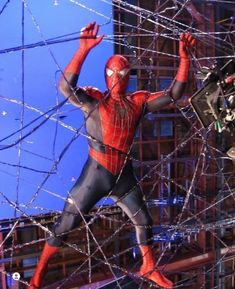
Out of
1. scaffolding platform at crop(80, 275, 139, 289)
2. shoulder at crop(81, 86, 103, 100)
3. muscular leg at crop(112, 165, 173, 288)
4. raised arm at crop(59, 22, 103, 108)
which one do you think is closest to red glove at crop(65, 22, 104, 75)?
raised arm at crop(59, 22, 103, 108)

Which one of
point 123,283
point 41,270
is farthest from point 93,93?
point 123,283

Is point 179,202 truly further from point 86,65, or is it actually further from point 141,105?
point 141,105

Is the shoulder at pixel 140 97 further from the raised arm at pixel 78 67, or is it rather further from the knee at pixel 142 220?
the knee at pixel 142 220

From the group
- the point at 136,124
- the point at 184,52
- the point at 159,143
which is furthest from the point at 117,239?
the point at 184,52

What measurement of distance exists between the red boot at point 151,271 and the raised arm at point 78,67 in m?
0.66

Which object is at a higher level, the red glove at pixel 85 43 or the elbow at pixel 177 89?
the red glove at pixel 85 43

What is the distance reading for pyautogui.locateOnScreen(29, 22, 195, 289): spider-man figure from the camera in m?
1.44

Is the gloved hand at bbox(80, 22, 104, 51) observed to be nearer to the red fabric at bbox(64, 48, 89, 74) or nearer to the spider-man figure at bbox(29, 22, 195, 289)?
the red fabric at bbox(64, 48, 89, 74)

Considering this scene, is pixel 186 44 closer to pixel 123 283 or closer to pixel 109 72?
pixel 109 72

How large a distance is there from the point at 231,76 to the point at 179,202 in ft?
6.36

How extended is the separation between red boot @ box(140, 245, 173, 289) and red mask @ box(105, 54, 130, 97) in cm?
65

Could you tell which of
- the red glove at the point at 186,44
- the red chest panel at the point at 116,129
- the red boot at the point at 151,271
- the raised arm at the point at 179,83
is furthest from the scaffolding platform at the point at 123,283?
the red glove at the point at 186,44

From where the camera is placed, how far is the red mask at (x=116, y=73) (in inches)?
56.4

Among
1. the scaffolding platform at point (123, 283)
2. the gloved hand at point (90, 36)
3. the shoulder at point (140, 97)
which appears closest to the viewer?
the gloved hand at point (90, 36)
